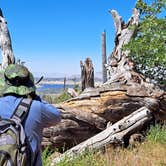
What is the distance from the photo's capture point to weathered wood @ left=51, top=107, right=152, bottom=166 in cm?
884

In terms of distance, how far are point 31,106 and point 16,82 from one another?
0.25m

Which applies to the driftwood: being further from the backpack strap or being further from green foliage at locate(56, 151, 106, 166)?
the backpack strap

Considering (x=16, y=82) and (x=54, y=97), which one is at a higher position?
(x=16, y=82)

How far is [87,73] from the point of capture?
40.4 ft

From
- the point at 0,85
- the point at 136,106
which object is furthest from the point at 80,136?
the point at 0,85

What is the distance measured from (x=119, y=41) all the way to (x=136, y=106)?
10.5 feet

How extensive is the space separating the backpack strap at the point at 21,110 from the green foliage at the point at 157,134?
5.98 metres

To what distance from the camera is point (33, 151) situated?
3777 millimetres

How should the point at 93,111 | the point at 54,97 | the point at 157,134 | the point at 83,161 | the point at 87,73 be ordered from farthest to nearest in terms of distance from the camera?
the point at 54,97 < the point at 87,73 < the point at 93,111 < the point at 157,134 < the point at 83,161

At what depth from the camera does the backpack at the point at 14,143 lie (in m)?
3.61

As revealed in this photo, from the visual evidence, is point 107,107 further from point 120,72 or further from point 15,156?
point 15,156

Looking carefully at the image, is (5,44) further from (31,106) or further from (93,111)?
(31,106)

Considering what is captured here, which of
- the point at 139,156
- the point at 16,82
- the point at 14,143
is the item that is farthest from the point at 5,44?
the point at 14,143

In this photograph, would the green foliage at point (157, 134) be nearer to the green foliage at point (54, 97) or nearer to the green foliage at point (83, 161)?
the green foliage at point (83, 161)
